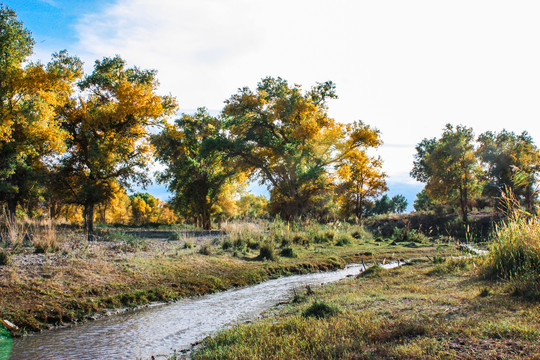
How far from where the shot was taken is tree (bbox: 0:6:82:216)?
1762 cm

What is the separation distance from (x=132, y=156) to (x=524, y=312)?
20899 mm

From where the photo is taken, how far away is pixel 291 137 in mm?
28172

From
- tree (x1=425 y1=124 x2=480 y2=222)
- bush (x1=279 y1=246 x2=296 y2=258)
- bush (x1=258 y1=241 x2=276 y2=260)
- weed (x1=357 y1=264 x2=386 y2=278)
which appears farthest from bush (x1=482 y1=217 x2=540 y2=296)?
tree (x1=425 y1=124 x2=480 y2=222)

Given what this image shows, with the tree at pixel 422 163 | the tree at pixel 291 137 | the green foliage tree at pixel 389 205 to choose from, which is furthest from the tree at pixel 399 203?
the tree at pixel 291 137

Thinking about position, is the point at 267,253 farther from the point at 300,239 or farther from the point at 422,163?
the point at 422,163

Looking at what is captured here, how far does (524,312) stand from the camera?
463 cm

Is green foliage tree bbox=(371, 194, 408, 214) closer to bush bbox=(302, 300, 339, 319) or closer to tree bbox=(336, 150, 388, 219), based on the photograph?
tree bbox=(336, 150, 388, 219)

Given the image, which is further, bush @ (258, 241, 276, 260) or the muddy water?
bush @ (258, 241, 276, 260)

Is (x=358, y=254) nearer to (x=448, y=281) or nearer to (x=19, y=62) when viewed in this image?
(x=448, y=281)

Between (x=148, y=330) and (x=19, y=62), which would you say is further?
(x=19, y=62)

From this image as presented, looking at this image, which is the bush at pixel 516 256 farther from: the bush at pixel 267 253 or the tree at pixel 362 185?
the tree at pixel 362 185

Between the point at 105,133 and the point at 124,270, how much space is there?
524 inches

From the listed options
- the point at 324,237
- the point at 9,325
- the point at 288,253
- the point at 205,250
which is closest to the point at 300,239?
the point at 324,237

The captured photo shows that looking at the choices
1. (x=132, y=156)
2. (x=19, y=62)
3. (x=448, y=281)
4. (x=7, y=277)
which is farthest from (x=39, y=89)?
(x=448, y=281)
